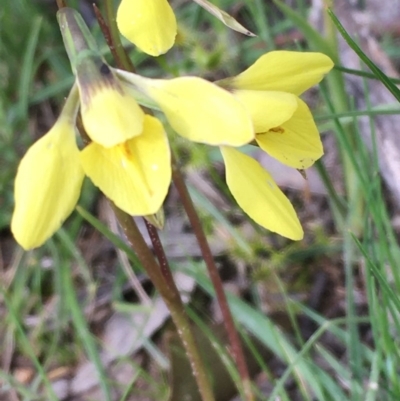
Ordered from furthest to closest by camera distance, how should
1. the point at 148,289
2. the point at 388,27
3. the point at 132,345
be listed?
the point at 388,27 < the point at 148,289 < the point at 132,345

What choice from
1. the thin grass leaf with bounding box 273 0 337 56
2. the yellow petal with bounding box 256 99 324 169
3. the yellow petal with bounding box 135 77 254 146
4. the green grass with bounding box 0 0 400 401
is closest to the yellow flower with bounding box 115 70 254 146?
the yellow petal with bounding box 135 77 254 146

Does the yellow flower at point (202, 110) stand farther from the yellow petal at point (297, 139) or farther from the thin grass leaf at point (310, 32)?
the thin grass leaf at point (310, 32)

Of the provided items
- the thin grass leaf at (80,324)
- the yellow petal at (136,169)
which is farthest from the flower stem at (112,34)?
the thin grass leaf at (80,324)

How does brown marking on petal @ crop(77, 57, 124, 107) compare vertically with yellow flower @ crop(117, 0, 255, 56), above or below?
below

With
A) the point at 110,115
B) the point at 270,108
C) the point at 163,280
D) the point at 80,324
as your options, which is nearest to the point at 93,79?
the point at 110,115

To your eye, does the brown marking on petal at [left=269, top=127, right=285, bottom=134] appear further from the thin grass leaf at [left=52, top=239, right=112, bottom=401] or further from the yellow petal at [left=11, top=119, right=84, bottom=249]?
the thin grass leaf at [left=52, top=239, right=112, bottom=401]

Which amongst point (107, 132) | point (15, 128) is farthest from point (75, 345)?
point (107, 132)

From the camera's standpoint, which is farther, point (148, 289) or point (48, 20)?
point (48, 20)

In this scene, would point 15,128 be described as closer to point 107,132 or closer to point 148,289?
point 148,289
